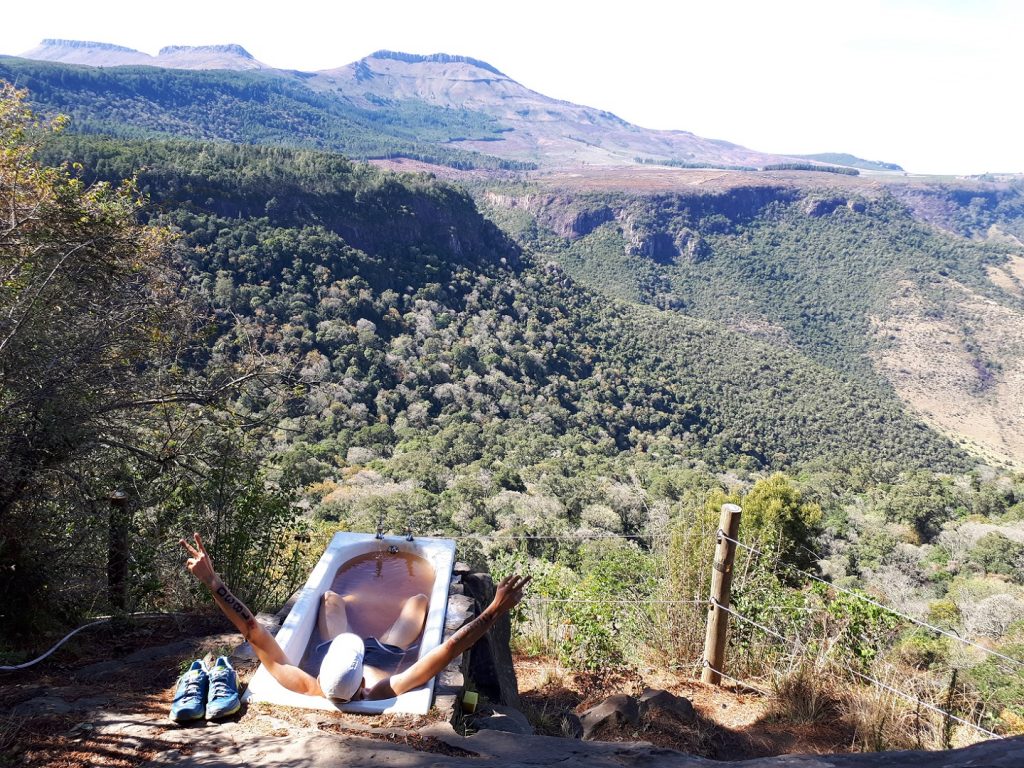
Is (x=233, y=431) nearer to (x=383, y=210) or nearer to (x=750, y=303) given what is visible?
(x=383, y=210)

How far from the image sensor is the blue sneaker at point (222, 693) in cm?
280

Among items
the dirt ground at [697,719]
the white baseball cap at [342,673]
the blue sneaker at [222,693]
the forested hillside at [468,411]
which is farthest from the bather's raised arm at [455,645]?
the forested hillside at [468,411]

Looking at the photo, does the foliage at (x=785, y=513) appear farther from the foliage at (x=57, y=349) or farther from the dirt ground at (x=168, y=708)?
the foliage at (x=57, y=349)

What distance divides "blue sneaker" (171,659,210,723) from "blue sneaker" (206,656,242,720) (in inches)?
1.5

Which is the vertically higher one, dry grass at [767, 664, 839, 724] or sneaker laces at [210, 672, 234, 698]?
sneaker laces at [210, 672, 234, 698]

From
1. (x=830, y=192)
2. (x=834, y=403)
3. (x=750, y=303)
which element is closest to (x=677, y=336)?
(x=834, y=403)

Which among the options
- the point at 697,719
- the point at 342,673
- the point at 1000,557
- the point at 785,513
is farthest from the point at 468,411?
the point at 342,673

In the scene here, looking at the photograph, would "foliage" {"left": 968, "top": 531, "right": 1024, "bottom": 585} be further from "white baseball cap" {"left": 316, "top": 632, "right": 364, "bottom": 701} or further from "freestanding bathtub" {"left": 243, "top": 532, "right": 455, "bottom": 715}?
"white baseball cap" {"left": 316, "top": 632, "right": 364, "bottom": 701}

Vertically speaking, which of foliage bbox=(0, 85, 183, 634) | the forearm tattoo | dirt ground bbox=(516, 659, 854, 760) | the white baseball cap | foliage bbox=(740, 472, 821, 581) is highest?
foliage bbox=(0, 85, 183, 634)

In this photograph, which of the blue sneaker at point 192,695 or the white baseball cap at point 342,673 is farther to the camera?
the white baseball cap at point 342,673

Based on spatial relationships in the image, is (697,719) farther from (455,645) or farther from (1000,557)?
(1000,557)

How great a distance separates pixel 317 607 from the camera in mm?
3809

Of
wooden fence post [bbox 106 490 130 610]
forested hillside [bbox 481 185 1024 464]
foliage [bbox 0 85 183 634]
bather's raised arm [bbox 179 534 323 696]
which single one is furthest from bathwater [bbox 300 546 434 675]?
forested hillside [bbox 481 185 1024 464]

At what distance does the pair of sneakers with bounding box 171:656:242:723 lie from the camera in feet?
9.04
